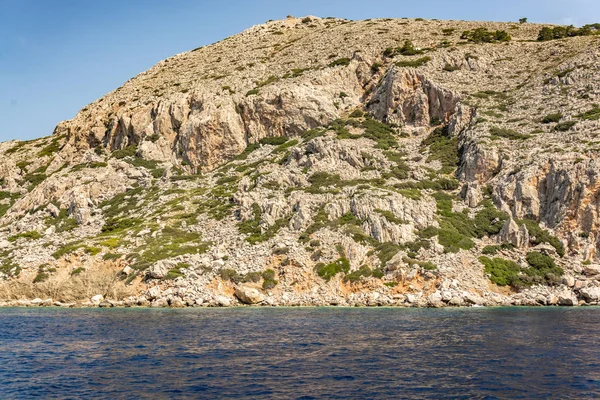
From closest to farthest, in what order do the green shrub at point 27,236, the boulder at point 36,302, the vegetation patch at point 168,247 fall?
the boulder at point 36,302, the vegetation patch at point 168,247, the green shrub at point 27,236

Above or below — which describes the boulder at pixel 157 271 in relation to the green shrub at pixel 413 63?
below

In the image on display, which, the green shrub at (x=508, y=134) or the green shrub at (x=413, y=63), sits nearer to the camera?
the green shrub at (x=508, y=134)

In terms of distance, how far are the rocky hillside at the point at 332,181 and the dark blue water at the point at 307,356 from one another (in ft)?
40.3

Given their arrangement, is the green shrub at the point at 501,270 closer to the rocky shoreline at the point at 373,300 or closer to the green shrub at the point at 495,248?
the green shrub at the point at 495,248

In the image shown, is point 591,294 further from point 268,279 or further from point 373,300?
point 268,279

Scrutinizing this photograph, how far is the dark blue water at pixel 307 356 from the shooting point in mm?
18234

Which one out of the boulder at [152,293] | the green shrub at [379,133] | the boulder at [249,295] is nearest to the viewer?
the boulder at [249,295]

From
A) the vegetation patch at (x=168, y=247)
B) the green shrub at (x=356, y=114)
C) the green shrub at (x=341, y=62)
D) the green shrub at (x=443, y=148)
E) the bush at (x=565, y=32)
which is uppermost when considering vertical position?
the bush at (x=565, y=32)

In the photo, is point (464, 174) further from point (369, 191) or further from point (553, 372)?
point (553, 372)

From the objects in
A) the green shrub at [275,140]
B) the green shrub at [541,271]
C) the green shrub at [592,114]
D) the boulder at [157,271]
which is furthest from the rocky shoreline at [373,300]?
the green shrub at [275,140]

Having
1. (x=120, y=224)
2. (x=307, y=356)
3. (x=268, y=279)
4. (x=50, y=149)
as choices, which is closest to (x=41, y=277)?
(x=120, y=224)

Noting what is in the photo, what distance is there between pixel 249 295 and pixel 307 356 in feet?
88.4

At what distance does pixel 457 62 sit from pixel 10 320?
87107mm

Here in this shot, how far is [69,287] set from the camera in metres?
55.9
